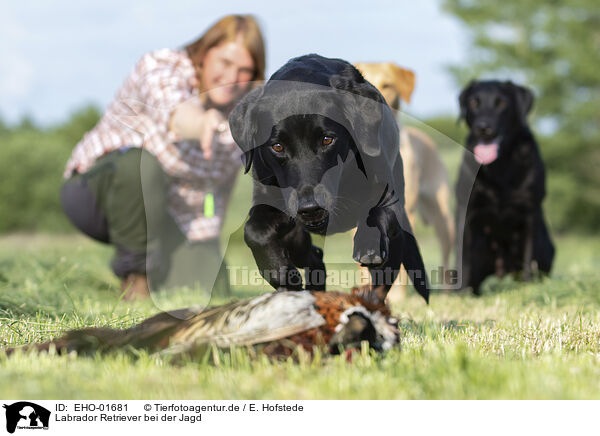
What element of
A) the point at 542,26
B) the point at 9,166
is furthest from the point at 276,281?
the point at 542,26

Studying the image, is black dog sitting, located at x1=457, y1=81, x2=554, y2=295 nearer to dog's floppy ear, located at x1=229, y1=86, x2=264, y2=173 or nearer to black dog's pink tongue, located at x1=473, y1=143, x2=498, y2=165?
black dog's pink tongue, located at x1=473, y1=143, x2=498, y2=165

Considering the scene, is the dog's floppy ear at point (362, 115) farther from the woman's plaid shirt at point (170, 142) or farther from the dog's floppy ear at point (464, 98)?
the dog's floppy ear at point (464, 98)

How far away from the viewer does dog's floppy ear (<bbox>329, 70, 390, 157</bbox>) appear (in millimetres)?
2115

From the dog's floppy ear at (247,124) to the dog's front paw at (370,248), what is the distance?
1.59ft

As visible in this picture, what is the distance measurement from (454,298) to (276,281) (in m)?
1.96

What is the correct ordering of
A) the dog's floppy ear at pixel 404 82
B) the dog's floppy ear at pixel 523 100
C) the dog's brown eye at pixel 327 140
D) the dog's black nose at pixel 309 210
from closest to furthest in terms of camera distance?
the dog's black nose at pixel 309 210 → the dog's brown eye at pixel 327 140 → the dog's floppy ear at pixel 404 82 → the dog's floppy ear at pixel 523 100

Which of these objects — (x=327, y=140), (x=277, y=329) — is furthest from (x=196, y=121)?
(x=277, y=329)

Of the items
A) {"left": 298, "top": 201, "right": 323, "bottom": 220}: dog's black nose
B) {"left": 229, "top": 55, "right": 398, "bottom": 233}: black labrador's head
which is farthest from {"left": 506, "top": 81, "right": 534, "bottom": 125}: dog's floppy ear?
{"left": 298, "top": 201, "right": 323, "bottom": 220}: dog's black nose

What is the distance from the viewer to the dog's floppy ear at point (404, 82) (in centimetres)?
406

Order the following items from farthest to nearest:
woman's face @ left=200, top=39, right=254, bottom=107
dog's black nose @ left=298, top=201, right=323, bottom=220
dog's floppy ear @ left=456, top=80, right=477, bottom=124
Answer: dog's floppy ear @ left=456, top=80, right=477, bottom=124, woman's face @ left=200, top=39, right=254, bottom=107, dog's black nose @ left=298, top=201, right=323, bottom=220

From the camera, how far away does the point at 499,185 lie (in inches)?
164
